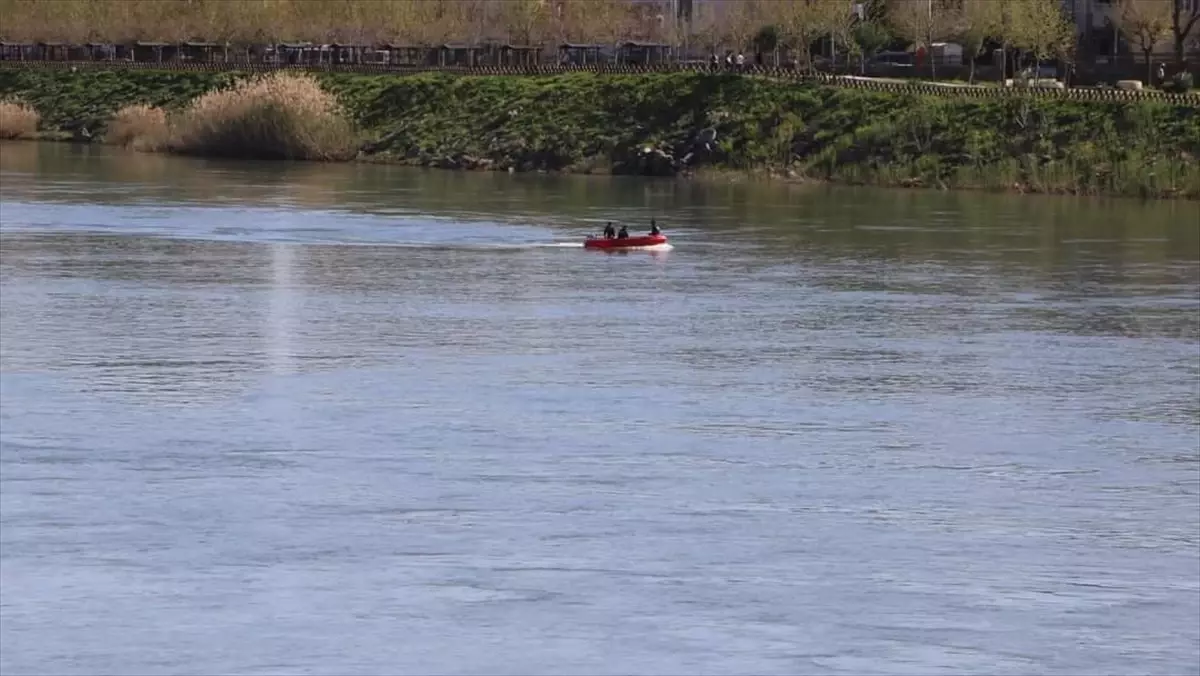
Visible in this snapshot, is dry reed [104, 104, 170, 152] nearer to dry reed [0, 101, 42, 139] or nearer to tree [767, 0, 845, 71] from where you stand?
dry reed [0, 101, 42, 139]

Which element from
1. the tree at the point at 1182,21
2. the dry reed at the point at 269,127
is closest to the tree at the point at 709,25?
the tree at the point at 1182,21

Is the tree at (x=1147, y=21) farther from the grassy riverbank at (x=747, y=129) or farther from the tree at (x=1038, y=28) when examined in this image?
the grassy riverbank at (x=747, y=129)

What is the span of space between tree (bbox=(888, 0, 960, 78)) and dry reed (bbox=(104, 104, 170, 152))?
1438 inches

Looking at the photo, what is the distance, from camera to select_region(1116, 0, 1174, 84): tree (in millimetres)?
110438

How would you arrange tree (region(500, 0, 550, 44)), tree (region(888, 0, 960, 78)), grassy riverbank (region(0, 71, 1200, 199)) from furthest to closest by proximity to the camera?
tree (region(500, 0, 550, 44)) < tree (region(888, 0, 960, 78)) < grassy riverbank (region(0, 71, 1200, 199))

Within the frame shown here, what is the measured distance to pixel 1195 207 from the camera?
A: 85.9 meters

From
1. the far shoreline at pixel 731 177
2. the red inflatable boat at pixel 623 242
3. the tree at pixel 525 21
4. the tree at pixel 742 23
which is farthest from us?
the tree at pixel 525 21

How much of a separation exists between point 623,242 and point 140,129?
5501cm

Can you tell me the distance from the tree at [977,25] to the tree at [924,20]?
→ 0.71 m

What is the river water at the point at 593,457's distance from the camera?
27.8 meters

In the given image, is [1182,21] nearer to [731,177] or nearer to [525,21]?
[731,177]

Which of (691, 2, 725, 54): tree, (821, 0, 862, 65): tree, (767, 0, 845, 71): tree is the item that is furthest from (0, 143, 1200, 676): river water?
(691, 2, 725, 54): tree

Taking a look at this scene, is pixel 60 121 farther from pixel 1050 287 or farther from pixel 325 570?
pixel 325 570

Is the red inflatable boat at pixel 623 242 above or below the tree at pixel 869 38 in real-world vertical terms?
below
